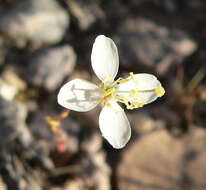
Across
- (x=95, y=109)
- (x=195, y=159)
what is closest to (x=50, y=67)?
(x=95, y=109)

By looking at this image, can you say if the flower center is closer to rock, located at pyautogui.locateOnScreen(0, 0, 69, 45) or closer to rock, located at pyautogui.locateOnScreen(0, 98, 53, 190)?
rock, located at pyautogui.locateOnScreen(0, 98, 53, 190)

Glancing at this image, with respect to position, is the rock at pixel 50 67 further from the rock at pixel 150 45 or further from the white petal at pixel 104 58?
the white petal at pixel 104 58

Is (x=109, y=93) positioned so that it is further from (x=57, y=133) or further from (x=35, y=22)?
(x=35, y=22)

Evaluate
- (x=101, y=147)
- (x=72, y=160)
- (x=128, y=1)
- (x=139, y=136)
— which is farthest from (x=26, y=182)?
(x=128, y=1)

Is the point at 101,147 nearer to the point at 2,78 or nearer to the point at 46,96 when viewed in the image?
the point at 46,96

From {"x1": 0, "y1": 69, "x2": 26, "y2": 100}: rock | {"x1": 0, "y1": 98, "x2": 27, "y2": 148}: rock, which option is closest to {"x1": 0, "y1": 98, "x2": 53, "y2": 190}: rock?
{"x1": 0, "y1": 98, "x2": 27, "y2": 148}: rock

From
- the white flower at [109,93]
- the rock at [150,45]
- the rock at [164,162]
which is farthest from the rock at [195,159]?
the white flower at [109,93]

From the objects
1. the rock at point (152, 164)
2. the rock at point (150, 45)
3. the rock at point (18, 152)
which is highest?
the rock at point (18, 152)
